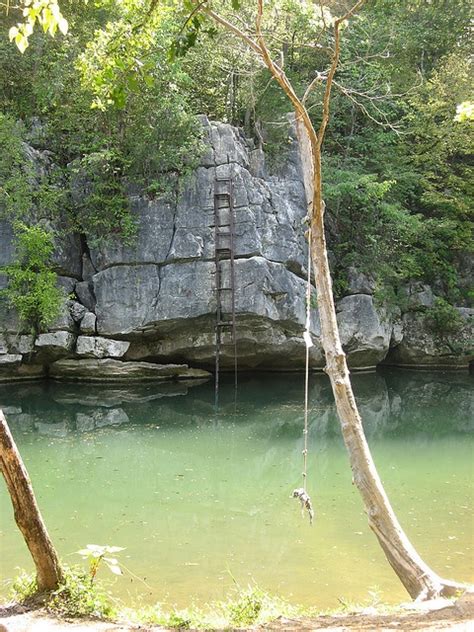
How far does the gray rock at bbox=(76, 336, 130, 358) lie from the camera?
1303cm

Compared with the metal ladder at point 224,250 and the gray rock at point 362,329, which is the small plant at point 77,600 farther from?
the gray rock at point 362,329

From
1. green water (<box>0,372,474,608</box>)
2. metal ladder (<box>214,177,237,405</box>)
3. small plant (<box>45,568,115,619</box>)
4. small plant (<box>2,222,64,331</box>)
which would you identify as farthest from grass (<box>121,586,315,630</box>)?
small plant (<box>2,222,64,331</box>)

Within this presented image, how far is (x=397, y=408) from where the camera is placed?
11.5 metres

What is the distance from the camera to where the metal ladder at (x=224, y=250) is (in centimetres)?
1288

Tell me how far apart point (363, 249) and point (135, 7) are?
41.5 feet

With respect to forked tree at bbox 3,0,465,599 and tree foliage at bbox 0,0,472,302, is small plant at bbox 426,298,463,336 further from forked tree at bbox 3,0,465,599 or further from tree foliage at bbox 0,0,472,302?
forked tree at bbox 3,0,465,599

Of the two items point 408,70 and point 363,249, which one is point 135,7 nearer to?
point 363,249

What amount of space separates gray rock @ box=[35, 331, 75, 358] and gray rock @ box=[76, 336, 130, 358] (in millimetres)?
227

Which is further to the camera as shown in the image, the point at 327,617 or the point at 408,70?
the point at 408,70

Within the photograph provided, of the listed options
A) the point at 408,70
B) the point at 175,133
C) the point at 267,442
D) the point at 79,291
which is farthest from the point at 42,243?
the point at 408,70

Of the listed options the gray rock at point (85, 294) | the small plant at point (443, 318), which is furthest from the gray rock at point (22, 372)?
the small plant at point (443, 318)

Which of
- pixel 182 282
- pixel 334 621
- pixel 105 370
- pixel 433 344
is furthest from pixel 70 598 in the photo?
pixel 433 344

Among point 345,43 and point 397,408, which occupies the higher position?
point 345,43

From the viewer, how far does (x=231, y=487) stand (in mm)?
6965
